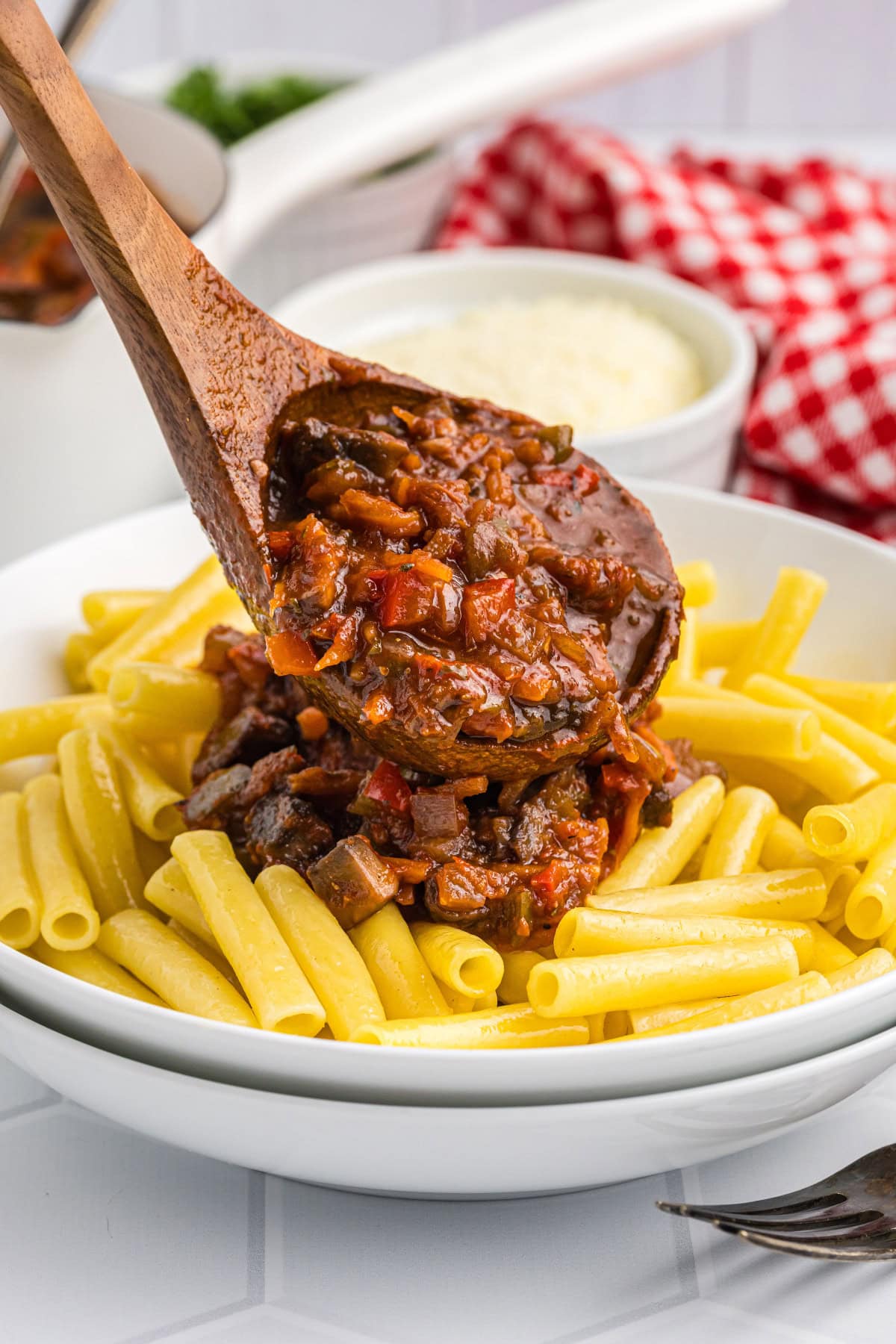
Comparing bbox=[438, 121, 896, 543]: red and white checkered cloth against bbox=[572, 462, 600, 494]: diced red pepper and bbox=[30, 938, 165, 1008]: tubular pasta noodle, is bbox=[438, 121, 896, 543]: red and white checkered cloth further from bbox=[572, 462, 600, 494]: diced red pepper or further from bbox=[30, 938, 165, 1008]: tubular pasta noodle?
bbox=[30, 938, 165, 1008]: tubular pasta noodle

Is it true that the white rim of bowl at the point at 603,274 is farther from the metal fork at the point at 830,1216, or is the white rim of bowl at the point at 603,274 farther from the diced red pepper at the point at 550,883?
the metal fork at the point at 830,1216

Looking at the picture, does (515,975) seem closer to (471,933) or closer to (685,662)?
(471,933)

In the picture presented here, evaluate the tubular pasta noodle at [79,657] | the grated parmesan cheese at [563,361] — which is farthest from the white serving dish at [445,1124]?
the grated parmesan cheese at [563,361]

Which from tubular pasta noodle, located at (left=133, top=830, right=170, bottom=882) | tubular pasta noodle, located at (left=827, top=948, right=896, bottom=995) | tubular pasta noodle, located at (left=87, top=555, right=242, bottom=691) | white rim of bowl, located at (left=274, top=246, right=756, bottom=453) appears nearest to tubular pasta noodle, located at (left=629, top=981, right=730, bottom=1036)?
tubular pasta noodle, located at (left=827, top=948, right=896, bottom=995)

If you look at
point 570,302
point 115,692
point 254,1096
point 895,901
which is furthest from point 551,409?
point 254,1096

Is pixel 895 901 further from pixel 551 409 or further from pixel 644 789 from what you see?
pixel 551 409

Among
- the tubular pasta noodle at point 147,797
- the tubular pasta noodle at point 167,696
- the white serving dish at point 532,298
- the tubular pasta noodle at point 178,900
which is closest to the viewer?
the tubular pasta noodle at point 178,900
